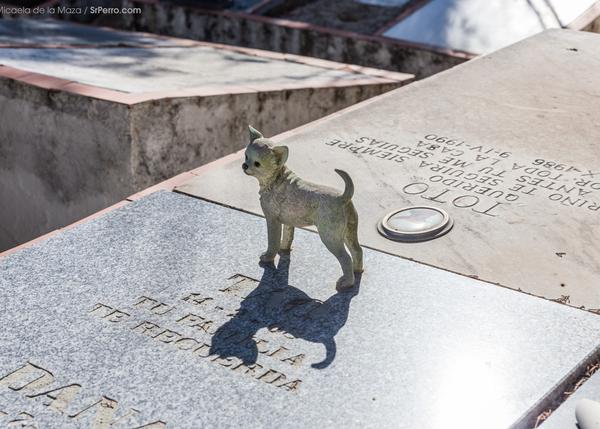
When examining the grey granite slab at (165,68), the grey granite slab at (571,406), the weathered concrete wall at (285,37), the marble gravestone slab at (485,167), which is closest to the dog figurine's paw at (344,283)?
the marble gravestone slab at (485,167)

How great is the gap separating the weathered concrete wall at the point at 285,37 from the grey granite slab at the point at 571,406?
14.9 feet

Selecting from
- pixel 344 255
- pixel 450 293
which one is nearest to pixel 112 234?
pixel 344 255

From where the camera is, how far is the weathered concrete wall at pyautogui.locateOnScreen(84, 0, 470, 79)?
7.34 m

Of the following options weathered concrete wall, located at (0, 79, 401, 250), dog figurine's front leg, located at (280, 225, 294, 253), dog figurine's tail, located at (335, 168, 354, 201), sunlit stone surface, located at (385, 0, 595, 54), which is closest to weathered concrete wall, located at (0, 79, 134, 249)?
weathered concrete wall, located at (0, 79, 401, 250)

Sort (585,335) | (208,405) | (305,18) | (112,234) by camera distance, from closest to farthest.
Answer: (208,405) < (585,335) < (112,234) < (305,18)

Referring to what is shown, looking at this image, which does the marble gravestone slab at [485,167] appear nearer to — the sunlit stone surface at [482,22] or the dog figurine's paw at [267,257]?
the dog figurine's paw at [267,257]

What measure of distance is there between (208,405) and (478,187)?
1.97 m

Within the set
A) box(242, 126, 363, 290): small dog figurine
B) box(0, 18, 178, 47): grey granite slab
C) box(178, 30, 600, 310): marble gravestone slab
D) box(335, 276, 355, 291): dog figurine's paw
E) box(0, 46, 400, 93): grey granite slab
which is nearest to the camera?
box(242, 126, 363, 290): small dog figurine

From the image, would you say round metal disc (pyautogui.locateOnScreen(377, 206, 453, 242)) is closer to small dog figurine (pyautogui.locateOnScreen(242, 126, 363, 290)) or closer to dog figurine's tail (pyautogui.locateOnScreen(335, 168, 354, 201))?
small dog figurine (pyautogui.locateOnScreen(242, 126, 363, 290))

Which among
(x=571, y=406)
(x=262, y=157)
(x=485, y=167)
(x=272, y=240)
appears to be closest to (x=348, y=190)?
(x=262, y=157)

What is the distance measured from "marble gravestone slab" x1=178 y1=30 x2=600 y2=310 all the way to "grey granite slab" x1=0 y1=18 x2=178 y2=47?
2.52m

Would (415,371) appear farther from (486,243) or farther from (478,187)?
(478,187)

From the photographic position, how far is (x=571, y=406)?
2.72m

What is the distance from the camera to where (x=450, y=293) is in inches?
134
